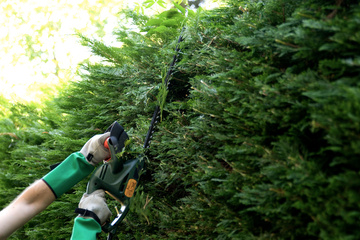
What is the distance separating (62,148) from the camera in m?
3.51

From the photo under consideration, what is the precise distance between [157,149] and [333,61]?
160cm

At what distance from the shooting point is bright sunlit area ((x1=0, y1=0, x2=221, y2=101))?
13.7 metres

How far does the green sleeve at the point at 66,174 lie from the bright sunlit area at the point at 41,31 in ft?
40.2

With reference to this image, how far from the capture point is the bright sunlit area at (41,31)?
44.8 feet

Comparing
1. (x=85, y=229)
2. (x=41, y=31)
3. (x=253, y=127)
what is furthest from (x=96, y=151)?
(x=41, y=31)

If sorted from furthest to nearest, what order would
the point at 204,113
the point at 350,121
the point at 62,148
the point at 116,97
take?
1. the point at 62,148
2. the point at 116,97
3. the point at 204,113
4. the point at 350,121

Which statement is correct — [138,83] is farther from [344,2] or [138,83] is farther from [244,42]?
[344,2]

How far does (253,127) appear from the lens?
156cm

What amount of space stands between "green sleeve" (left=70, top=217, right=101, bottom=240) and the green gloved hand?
264mm

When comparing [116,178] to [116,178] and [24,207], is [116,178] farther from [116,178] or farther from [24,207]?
[24,207]

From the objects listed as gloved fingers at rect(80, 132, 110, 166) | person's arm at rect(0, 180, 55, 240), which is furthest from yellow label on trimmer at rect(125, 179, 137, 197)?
person's arm at rect(0, 180, 55, 240)

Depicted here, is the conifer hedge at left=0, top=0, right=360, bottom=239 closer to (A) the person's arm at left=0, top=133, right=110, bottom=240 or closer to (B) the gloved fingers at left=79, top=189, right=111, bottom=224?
(B) the gloved fingers at left=79, top=189, right=111, bottom=224

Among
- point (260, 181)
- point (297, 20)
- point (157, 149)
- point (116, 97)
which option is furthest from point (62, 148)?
point (297, 20)

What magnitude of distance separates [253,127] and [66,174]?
139 cm
